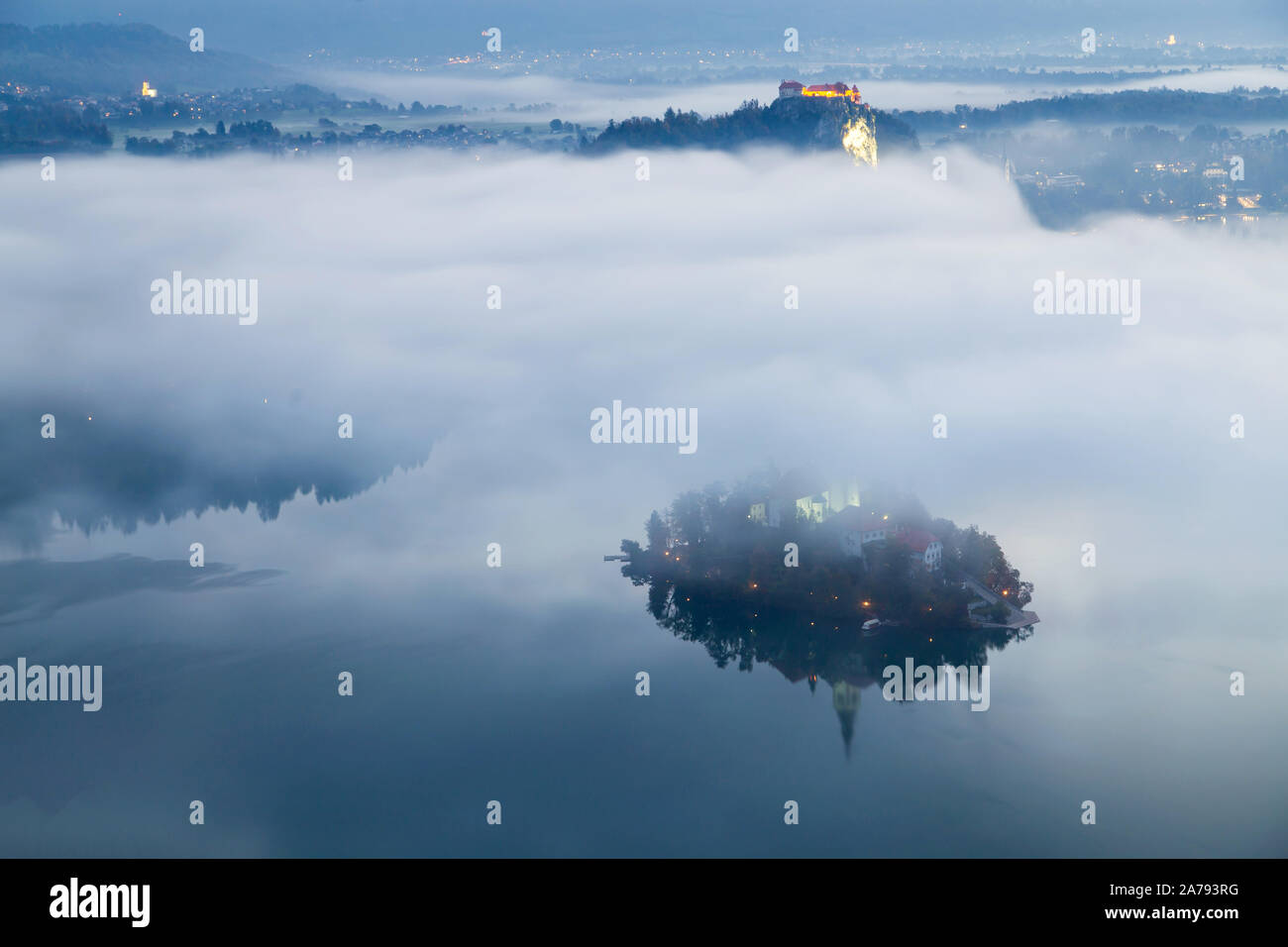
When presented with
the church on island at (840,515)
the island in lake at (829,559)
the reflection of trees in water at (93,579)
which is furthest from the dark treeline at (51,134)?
the church on island at (840,515)

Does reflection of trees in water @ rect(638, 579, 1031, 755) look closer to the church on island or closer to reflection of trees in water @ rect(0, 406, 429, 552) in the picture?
the church on island

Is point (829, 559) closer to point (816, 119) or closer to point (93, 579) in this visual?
point (93, 579)

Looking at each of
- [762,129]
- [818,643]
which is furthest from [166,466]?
[762,129]

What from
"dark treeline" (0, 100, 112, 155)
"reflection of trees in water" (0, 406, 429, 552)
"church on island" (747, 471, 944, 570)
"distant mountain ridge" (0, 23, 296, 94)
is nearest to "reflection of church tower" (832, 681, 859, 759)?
"church on island" (747, 471, 944, 570)

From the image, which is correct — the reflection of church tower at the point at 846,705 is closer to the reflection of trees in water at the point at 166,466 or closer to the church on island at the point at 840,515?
the church on island at the point at 840,515

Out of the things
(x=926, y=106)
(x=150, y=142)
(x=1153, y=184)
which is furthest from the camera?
(x=926, y=106)
